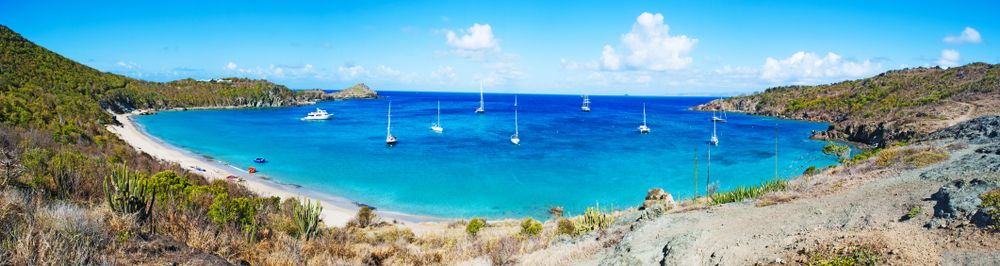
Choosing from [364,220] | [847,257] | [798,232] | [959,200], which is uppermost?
[959,200]

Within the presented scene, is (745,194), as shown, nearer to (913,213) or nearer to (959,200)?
(913,213)

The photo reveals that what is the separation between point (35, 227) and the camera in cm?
558

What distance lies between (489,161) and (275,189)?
19218mm

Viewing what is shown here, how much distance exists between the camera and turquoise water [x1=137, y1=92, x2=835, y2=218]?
31.3m

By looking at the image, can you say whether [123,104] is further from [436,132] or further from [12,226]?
[12,226]

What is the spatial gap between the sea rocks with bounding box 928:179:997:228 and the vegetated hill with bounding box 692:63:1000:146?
45195 mm

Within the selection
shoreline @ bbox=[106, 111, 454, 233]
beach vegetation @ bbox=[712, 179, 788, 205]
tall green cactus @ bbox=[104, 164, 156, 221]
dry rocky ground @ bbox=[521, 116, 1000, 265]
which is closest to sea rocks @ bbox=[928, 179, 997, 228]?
dry rocky ground @ bbox=[521, 116, 1000, 265]

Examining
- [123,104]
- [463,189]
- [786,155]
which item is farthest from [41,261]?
[123,104]

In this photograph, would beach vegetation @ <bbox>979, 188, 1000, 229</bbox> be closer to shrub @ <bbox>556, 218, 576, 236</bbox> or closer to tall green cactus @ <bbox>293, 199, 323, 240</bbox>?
Answer: shrub @ <bbox>556, 218, 576, 236</bbox>

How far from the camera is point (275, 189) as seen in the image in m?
30.5

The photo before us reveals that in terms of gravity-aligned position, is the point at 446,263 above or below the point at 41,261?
below

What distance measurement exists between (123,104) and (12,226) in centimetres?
10179

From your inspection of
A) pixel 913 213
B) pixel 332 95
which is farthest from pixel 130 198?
pixel 332 95

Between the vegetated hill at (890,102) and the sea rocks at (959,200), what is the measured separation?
4519cm
